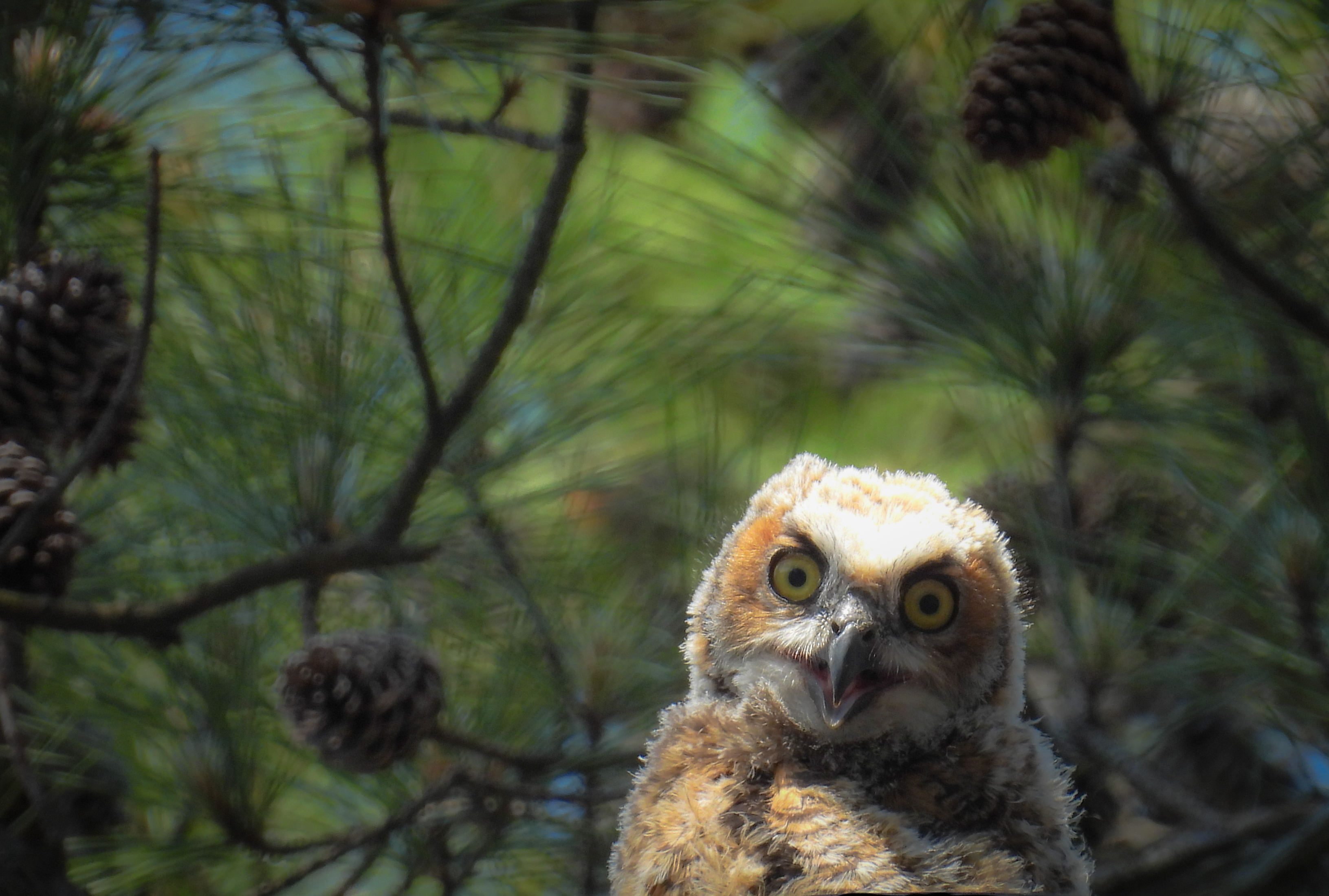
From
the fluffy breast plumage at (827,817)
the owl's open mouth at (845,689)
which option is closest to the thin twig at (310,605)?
the fluffy breast plumage at (827,817)

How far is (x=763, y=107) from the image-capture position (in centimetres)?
172

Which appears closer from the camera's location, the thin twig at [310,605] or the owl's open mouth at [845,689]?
the owl's open mouth at [845,689]

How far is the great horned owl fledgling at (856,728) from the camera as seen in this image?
112 cm

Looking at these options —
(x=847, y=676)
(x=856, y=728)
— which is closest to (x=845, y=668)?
(x=847, y=676)

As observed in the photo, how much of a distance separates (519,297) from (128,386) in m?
0.38

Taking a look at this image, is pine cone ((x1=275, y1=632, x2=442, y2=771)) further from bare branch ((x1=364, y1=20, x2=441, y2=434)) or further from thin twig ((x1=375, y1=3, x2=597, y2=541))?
bare branch ((x1=364, y1=20, x2=441, y2=434))

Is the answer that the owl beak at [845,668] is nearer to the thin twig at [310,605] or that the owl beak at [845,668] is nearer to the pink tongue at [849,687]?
the pink tongue at [849,687]

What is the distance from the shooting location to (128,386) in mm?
1152

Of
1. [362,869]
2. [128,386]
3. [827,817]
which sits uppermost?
[128,386]

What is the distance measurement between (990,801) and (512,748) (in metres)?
0.80

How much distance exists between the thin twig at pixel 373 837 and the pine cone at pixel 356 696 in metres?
0.18

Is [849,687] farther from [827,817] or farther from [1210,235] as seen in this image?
[1210,235]

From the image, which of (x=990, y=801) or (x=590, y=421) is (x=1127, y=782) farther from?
(x=590, y=421)

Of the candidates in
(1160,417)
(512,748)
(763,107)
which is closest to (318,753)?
(512,748)
